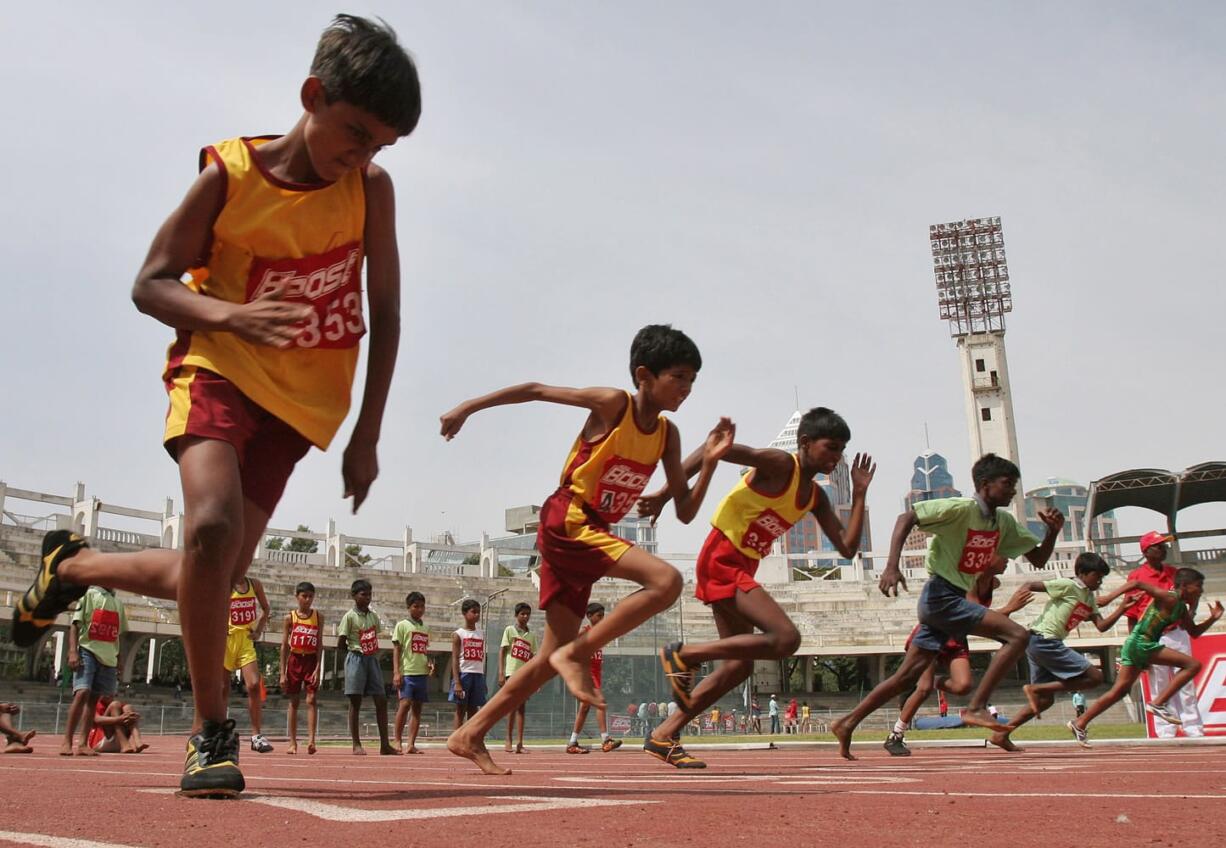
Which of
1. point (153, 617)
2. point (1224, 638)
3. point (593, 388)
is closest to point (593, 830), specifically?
point (593, 388)

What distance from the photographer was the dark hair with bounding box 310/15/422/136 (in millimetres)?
3039

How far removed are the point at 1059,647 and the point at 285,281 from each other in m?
7.48

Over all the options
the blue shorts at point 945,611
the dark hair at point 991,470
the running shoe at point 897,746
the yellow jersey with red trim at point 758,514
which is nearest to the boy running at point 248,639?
the yellow jersey with red trim at point 758,514

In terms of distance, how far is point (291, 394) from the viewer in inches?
128

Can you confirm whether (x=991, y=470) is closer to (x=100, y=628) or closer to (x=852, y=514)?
(x=852, y=514)

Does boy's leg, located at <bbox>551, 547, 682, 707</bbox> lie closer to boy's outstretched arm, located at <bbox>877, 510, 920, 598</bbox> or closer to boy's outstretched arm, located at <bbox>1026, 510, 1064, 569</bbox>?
boy's outstretched arm, located at <bbox>877, 510, 920, 598</bbox>

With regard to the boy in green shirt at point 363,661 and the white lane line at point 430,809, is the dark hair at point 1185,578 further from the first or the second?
the white lane line at point 430,809

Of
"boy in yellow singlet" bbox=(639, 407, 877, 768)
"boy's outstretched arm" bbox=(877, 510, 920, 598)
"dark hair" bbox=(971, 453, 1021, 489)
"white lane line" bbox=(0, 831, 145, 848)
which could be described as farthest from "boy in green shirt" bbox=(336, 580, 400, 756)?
"white lane line" bbox=(0, 831, 145, 848)

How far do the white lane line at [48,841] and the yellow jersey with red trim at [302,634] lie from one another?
32.6ft

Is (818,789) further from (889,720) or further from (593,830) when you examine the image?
(889,720)

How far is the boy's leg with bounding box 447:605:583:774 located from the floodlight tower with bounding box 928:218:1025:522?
260ft

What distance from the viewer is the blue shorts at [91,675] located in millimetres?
9477

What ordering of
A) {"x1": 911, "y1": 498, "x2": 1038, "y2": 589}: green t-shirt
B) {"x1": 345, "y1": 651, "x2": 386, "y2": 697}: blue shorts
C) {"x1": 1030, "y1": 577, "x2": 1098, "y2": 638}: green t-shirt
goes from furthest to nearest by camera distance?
{"x1": 345, "y1": 651, "x2": 386, "y2": 697}: blue shorts, {"x1": 1030, "y1": 577, "x2": 1098, "y2": 638}: green t-shirt, {"x1": 911, "y1": 498, "x2": 1038, "y2": 589}: green t-shirt

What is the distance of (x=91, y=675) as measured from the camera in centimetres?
952
